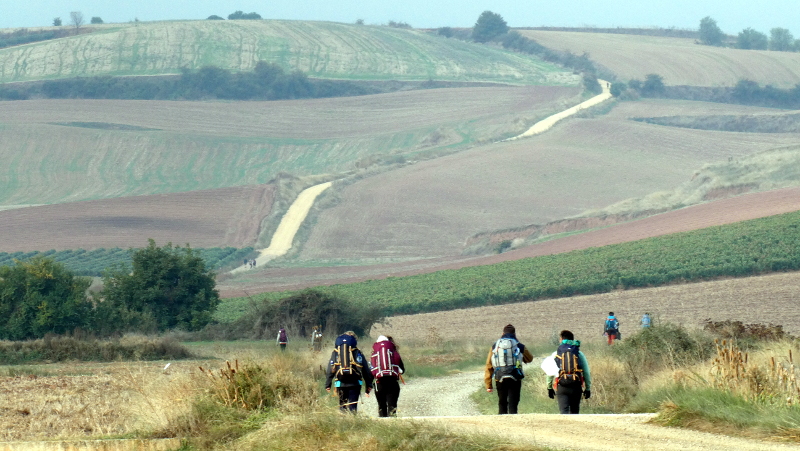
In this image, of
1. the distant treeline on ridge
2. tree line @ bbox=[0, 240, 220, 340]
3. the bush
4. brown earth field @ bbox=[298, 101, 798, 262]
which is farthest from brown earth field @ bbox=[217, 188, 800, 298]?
the distant treeline on ridge

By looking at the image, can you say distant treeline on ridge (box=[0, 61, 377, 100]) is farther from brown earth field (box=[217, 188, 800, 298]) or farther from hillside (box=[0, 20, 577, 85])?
brown earth field (box=[217, 188, 800, 298])

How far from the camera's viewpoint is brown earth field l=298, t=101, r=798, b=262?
2876 inches

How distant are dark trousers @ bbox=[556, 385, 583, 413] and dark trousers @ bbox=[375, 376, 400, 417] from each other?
7.30ft

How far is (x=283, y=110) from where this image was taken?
123m

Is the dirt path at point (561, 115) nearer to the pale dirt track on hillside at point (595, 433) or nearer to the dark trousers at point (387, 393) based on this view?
the dark trousers at point (387, 393)

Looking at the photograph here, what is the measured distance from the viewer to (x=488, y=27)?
16375 centimetres

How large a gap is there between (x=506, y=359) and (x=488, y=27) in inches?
6079

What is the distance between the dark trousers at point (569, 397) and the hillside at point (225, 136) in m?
83.2

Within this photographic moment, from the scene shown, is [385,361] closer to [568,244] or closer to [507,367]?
[507,367]

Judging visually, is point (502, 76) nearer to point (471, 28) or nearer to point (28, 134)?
point (471, 28)

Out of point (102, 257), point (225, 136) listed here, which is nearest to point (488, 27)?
point (225, 136)

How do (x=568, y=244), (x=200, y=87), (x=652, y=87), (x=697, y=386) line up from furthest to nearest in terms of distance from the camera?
(x=200, y=87) → (x=652, y=87) → (x=568, y=244) → (x=697, y=386)

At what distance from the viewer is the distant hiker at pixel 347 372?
13320 millimetres

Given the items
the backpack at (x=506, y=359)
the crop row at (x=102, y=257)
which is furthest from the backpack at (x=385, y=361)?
the crop row at (x=102, y=257)
